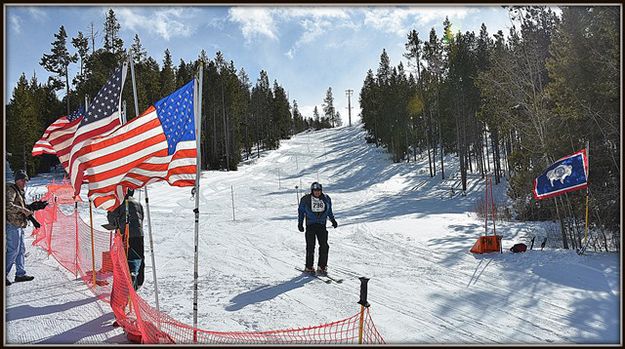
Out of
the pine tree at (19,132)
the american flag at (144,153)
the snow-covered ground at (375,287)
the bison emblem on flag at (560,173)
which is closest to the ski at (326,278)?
the snow-covered ground at (375,287)

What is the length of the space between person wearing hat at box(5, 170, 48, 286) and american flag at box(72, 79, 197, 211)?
2.77 m

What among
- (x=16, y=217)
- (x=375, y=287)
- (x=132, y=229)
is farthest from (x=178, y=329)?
(x=16, y=217)

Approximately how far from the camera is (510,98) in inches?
549

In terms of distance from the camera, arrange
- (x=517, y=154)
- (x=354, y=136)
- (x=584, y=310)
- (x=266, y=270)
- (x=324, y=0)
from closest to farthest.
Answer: (x=324, y=0)
(x=584, y=310)
(x=266, y=270)
(x=517, y=154)
(x=354, y=136)

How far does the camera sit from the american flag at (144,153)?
5000mm

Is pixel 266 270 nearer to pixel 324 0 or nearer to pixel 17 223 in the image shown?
pixel 17 223

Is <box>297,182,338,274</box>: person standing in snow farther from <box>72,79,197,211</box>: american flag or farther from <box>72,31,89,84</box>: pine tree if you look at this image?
<box>72,31,89,84</box>: pine tree

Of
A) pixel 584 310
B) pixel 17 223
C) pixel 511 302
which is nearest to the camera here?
pixel 584 310

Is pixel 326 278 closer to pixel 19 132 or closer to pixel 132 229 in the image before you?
pixel 132 229

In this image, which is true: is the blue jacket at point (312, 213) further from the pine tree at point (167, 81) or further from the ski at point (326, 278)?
the pine tree at point (167, 81)

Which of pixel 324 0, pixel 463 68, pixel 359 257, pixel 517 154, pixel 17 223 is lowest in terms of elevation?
pixel 359 257

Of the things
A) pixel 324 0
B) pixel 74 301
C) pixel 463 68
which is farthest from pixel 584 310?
pixel 463 68

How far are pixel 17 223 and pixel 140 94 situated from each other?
33.2 meters

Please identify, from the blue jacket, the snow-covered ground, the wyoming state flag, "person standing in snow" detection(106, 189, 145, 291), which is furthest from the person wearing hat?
the wyoming state flag
